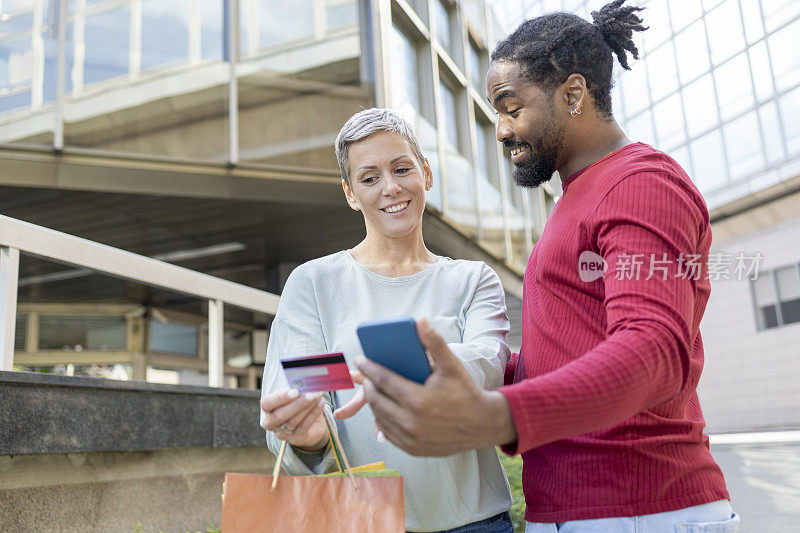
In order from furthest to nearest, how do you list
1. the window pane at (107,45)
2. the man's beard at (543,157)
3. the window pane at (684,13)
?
the window pane at (684,13) → the window pane at (107,45) → the man's beard at (543,157)

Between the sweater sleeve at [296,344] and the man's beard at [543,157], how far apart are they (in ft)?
1.96

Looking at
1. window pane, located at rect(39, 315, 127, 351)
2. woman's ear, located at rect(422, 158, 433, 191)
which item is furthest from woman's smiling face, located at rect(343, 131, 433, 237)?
window pane, located at rect(39, 315, 127, 351)

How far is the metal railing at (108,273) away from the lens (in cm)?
272

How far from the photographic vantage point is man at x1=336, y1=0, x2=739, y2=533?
1034 millimetres

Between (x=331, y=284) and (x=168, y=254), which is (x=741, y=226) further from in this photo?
(x=331, y=284)

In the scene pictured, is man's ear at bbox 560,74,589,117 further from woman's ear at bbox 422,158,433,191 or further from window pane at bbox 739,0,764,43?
window pane at bbox 739,0,764,43

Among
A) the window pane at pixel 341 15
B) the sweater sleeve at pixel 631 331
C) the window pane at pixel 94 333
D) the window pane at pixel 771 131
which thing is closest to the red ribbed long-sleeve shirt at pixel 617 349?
the sweater sleeve at pixel 631 331

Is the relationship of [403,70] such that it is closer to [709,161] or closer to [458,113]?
[458,113]

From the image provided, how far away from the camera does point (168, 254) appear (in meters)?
11.2

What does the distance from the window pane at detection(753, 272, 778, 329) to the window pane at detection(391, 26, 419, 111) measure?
1617 centimetres

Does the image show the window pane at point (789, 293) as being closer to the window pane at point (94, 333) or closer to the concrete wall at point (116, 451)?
the window pane at point (94, 333)

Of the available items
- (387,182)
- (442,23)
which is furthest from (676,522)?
(442,23)

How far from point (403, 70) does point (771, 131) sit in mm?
17069

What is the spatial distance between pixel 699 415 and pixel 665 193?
534 millimetres
